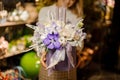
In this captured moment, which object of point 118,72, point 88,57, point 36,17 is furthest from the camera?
point 118,72

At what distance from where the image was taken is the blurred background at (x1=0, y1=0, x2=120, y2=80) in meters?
2.91

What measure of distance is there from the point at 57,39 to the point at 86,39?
1.52 meters

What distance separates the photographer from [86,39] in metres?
3.76

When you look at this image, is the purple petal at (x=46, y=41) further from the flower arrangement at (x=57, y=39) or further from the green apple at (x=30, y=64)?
the green apple at (x=30, y=64)

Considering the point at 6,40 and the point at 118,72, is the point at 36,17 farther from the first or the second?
the point at 118,72

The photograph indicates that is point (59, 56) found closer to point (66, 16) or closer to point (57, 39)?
point (57, 39)

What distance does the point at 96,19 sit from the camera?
3904 millimetres

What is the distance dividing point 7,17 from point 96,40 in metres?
1.64

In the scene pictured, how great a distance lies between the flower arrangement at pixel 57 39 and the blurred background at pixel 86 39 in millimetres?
507

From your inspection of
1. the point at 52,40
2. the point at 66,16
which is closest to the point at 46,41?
the point at 52,40

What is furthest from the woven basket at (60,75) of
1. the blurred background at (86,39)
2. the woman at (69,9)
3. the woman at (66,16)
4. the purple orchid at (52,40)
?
the woman at (69,9)

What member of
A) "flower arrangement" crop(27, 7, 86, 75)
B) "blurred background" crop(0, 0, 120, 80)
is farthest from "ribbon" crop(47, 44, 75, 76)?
"blurred background" crop(0, 0, 120, 80)

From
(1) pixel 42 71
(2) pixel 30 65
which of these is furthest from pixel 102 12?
(1) pixel 42 71

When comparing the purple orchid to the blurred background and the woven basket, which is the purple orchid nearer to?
the woven basket
